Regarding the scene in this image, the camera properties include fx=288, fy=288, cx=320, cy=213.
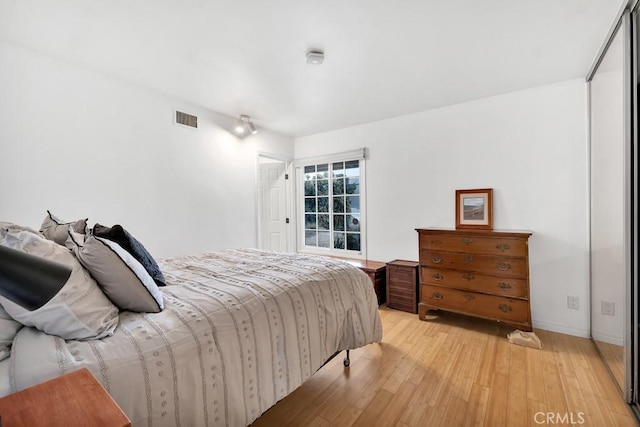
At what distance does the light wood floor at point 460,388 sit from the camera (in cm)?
163

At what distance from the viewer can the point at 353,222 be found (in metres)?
4.32

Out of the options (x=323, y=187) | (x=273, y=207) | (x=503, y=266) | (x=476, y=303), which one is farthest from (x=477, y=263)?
(x=273, y=207)

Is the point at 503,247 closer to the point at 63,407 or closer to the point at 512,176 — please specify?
the point at 512,176

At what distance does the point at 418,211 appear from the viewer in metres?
3.63

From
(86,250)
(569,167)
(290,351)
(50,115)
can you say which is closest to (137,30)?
(50,115)

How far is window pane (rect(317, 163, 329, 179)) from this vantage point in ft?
15.0

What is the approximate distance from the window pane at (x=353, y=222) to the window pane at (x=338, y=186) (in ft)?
1.39

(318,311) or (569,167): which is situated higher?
(569,167)

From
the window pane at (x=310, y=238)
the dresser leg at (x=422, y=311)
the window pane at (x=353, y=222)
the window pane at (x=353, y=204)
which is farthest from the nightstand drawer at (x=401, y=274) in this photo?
the window pane at (x=310, y=238)

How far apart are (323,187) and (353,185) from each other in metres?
0.57

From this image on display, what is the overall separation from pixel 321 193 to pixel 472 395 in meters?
3.36

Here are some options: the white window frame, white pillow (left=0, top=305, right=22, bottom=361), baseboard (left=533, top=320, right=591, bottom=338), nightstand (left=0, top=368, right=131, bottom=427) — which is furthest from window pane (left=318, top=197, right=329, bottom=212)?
nightstand (left=0, top=368, right=131, bottom=427)

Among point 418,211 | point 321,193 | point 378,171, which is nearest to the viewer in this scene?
point 418,211

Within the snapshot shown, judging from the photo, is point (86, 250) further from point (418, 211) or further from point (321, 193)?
point (321, 193)
